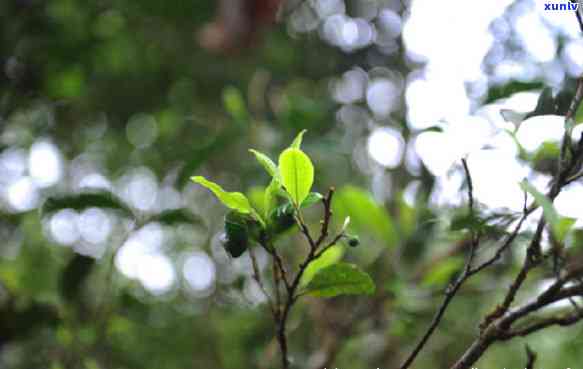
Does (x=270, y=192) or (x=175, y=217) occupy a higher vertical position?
(x=270, y=192)

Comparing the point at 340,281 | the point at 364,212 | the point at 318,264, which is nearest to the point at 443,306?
the point at 340,281

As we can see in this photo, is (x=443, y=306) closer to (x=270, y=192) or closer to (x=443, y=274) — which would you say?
(x=270, y=192)

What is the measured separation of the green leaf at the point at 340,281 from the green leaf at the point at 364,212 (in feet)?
1.22

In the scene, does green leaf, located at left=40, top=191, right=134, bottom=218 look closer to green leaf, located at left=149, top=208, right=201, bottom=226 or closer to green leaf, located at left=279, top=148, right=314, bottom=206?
green leaf, located at left=149, top=208, right=201, bottom=226

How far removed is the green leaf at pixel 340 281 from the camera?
582mm

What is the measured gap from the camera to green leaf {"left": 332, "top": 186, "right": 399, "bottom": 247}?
0.97m

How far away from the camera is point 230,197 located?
0.54m

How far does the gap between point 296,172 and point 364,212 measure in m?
0.47

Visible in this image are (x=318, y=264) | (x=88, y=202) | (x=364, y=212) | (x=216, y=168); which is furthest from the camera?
(x=216, y=168)

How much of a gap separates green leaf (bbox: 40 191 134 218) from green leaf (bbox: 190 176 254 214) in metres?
0.33

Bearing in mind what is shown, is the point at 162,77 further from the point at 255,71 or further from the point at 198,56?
the point at 255,71

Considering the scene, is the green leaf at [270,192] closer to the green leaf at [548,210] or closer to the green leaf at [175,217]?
the green leaf at [548,210]

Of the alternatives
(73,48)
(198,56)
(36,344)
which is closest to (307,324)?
(36,344)

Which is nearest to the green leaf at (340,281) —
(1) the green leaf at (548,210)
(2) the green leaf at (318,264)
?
(2) the green leaf at (318,264)
